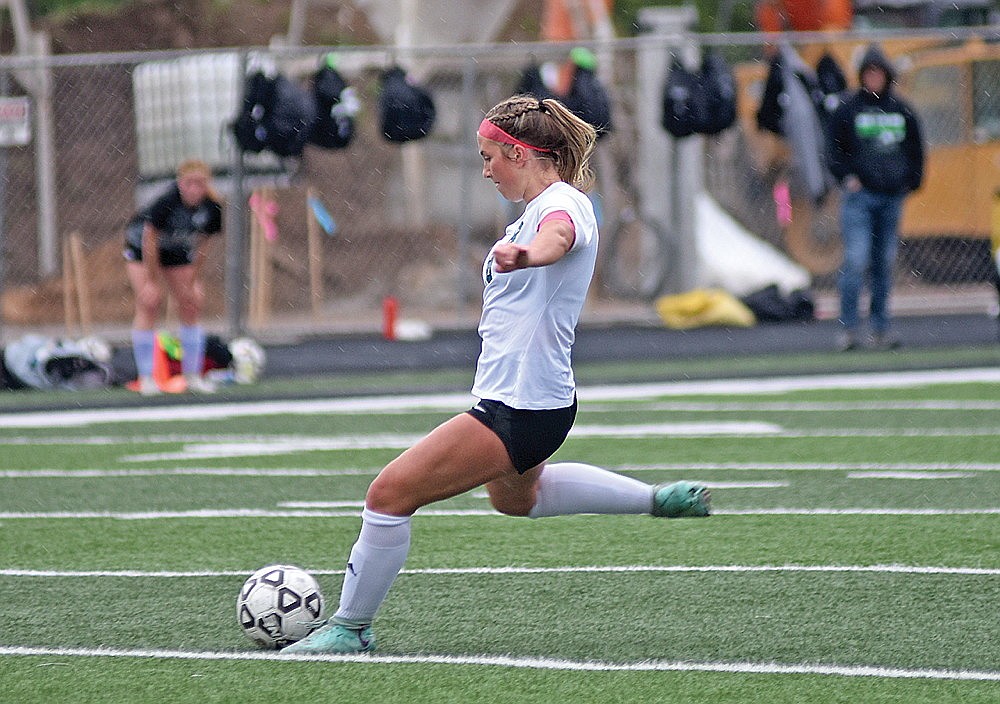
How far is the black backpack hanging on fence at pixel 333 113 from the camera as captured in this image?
17562mm

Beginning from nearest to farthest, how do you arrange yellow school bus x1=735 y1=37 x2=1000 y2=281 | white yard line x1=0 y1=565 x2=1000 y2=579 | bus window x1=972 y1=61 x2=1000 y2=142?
white yard line x1=0 y1=565 x2=1000 y2=579
yellow school bus x1=735 y1=37 x2=1000 y2=281
bus window x1=972 y1=61 x2=1000 y2=142

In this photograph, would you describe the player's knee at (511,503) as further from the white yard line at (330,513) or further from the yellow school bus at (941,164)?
the yellow school bus at (941,164)

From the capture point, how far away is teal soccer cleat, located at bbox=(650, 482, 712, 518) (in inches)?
237

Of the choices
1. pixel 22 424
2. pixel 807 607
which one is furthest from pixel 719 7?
pixel 807 607

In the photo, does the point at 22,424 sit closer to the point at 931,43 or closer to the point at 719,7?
the point at 931,43

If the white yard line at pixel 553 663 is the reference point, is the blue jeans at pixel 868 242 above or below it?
below

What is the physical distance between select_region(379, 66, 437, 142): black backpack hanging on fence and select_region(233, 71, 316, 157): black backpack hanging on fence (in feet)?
3.06

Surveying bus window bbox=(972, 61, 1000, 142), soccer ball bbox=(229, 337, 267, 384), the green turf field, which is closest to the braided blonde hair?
the green turf field

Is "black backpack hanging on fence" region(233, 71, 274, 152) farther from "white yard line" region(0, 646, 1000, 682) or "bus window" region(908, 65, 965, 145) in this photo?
"white yard line" region(0, 646, 1000, 682)

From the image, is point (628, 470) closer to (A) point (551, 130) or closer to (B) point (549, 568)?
(B) point (549, 568)

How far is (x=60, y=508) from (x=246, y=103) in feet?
29.7

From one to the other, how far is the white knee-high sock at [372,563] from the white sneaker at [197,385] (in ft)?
28.7

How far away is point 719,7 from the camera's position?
3250 cm

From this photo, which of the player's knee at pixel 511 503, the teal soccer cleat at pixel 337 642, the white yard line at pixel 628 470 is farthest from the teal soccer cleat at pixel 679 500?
the white yard line at pixel 628 470
